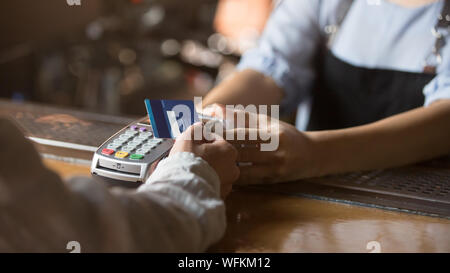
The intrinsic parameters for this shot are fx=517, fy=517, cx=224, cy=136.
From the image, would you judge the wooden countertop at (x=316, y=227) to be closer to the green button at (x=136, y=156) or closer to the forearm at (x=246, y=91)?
the green button at (x=136, y=156)

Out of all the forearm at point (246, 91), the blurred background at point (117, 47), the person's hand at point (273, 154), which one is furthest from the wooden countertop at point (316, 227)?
the blurred background at point (117, 47)

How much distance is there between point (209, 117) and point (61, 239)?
0.76ft

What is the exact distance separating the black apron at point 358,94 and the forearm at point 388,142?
89 mm

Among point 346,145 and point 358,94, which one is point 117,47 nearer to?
point 358,94

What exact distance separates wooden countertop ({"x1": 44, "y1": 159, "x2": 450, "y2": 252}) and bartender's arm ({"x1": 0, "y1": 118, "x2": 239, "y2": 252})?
5 centimetres

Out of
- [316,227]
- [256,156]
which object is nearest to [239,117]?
[256,156]

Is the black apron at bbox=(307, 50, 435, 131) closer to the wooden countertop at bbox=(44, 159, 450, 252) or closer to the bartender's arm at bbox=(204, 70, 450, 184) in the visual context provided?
the bartender's arm at bbox=(204, 70, 450, 184)

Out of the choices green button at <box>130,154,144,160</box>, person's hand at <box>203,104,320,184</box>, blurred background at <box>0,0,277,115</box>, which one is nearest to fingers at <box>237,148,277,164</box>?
person's hand at <box>203,104,320,184</box>

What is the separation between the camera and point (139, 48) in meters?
1.67

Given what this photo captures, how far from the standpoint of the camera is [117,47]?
153 centimetres

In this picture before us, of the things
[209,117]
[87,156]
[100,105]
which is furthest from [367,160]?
[100,105]

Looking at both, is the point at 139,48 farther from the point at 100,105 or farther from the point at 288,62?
the point at 288,62

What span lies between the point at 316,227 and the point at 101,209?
0.71ft

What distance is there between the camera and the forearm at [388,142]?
59 cm
